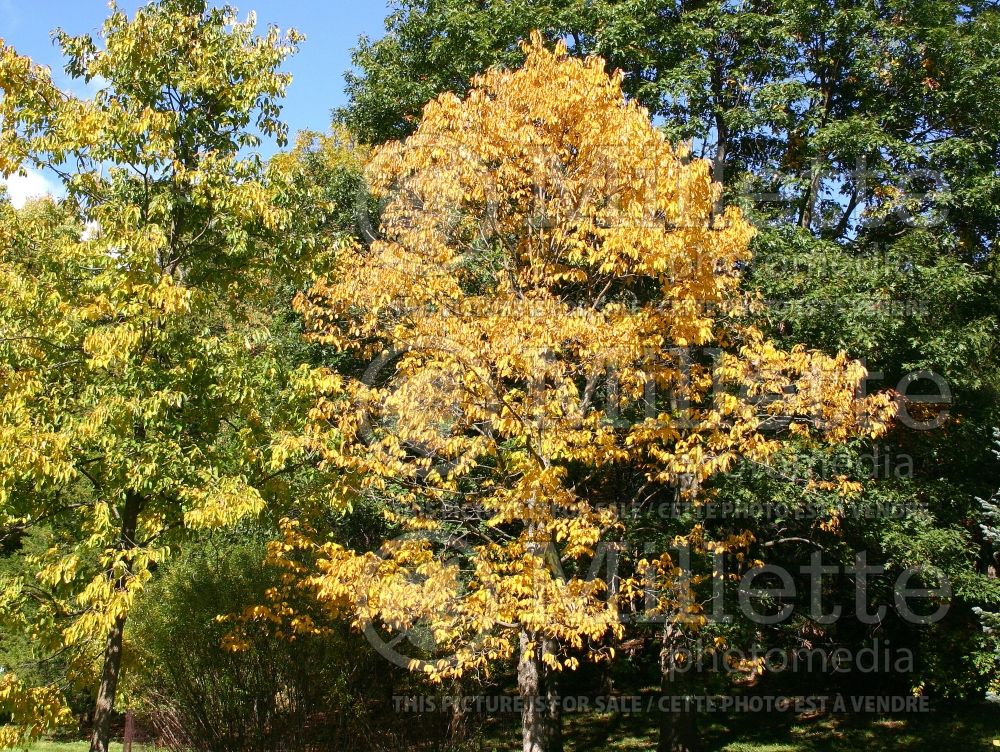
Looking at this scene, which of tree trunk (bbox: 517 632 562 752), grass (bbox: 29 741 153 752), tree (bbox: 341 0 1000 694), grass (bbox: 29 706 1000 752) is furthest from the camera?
grass (bbox: 29 741 153 752)

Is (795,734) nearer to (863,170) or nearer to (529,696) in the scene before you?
(529,696)

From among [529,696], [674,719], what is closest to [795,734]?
[674,719]

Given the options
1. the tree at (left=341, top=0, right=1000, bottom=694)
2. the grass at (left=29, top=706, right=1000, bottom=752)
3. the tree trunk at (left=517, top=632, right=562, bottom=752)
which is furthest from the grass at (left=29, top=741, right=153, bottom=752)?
the tree at (left=341, top=0, right=1000, bottom=694)

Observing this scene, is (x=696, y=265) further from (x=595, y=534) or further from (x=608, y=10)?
(x=608, y=10)

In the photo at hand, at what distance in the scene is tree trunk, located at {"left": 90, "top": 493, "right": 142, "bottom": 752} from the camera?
782 cm

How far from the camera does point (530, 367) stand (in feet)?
25.9

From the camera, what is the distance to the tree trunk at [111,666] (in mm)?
7824

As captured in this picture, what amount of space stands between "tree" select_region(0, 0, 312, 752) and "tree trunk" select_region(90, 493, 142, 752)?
2 centimetres

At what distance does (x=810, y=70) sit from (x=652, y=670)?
12188 millimetres

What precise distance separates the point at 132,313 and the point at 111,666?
3.58 m

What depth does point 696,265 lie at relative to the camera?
29.1 feet

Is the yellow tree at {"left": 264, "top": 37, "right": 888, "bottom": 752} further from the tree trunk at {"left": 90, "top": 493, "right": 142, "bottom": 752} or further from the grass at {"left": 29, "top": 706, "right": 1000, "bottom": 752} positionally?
the grass at {"left": 29, "top": 706, "right": 1000, "bottom": 752}

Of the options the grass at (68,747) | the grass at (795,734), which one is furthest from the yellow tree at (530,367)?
the grass at (68,747)

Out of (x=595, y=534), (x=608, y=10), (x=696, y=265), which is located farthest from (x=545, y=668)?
(x=608, y=10)
